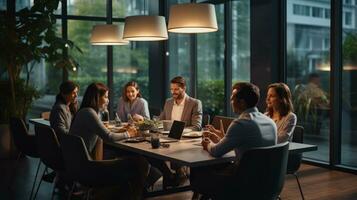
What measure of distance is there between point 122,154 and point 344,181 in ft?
8.73

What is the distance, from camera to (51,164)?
3982mm

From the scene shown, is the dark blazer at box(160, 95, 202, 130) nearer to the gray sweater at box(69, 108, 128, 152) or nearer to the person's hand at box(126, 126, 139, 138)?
the person's hand at box(126, 126, 139, 138)

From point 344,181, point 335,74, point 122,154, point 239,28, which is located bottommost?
point 344,181

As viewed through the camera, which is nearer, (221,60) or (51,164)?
(51,164)

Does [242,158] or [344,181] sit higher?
[242,158]

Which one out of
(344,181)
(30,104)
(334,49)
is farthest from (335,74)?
(30,104)

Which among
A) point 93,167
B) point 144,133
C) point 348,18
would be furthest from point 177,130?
point 348,18

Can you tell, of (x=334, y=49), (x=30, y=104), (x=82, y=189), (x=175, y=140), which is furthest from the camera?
(x=30, y=104)

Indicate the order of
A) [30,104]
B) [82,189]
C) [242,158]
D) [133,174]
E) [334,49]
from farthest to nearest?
[30,104] → [334,49] → [82,189] → [133,174] → [242,158]

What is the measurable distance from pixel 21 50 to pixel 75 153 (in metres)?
3.92

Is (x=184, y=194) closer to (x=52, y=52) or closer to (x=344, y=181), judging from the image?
(x=344, y=181)

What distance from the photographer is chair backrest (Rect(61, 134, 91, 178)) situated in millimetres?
3351

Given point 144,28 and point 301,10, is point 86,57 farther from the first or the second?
point 144,28

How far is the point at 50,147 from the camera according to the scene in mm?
3895
